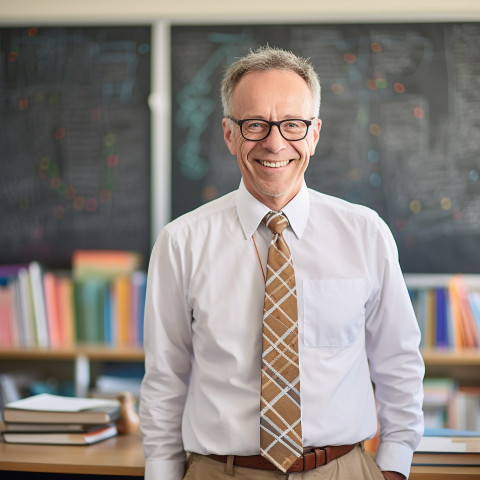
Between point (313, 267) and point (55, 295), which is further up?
Answer: point (313, 267)

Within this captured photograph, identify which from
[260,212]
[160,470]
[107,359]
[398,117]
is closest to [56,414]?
[160,470]

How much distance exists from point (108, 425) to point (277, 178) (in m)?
0.87

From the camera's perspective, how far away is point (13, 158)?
3512mm

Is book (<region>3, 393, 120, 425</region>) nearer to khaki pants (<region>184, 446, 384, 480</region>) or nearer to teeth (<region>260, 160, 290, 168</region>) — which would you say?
khaki pants (<region>184, 446, 384, 480</region>)

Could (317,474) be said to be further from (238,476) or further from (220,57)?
(220,57)

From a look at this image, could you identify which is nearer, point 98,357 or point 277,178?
point 277,178

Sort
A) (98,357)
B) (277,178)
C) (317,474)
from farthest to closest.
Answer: (98,357) → (277,178) → (317,474)

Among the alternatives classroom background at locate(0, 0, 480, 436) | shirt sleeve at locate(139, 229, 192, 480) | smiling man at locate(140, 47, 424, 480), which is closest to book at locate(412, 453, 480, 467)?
smiling man at locate(140, 47, 424, 480)

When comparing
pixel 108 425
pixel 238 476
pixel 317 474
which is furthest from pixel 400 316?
pixel 108 425

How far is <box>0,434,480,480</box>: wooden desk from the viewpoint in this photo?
1.62m

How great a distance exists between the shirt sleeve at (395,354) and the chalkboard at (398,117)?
5.89ft

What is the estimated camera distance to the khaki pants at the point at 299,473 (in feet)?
4.79

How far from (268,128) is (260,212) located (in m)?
0.20

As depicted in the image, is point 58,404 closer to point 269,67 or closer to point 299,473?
point 299,473
